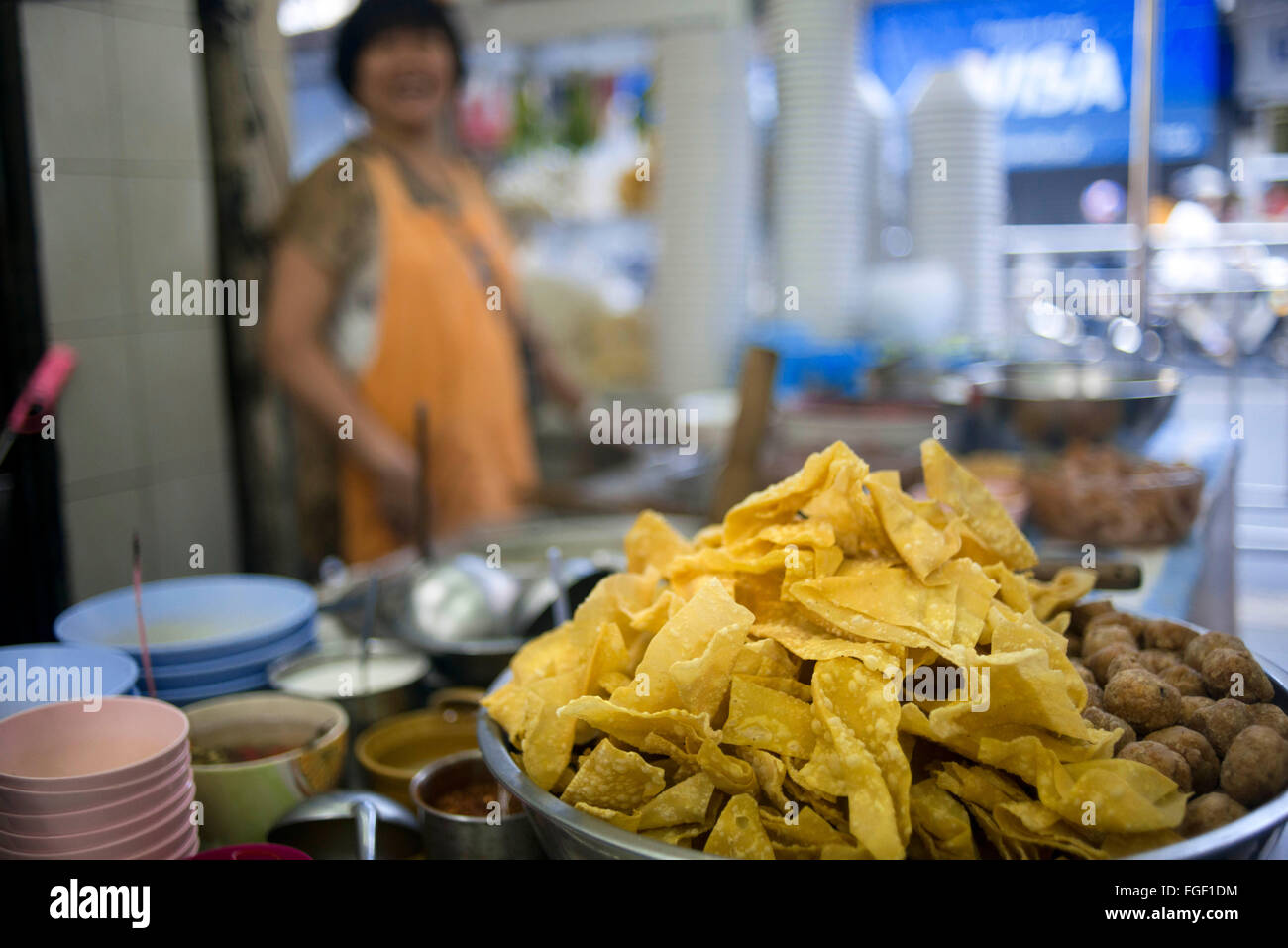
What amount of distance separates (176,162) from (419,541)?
1655 mm

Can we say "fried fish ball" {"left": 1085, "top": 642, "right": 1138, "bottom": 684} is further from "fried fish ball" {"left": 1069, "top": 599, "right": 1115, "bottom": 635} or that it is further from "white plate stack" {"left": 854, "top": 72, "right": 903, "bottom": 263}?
"white plate stack" {"left": 854, "top": 72, "right": 903, "bottom": 263}

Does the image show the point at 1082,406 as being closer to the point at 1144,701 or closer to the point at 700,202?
the point at 1144,701

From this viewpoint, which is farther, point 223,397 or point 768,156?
point 768,156

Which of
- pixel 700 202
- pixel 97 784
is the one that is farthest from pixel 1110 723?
pixel 700 202

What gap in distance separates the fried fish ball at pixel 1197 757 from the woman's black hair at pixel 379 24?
243cm

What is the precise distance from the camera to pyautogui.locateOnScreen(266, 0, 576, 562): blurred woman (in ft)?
8.48

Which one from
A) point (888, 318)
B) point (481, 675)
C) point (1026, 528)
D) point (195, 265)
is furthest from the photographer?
point (888, 318)

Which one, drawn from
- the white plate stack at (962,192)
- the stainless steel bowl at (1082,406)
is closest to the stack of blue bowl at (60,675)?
the stainless steel bowl at (1082,406)

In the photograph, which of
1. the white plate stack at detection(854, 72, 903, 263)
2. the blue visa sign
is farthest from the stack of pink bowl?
the blue visa sign

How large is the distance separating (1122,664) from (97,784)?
0.84 meters
